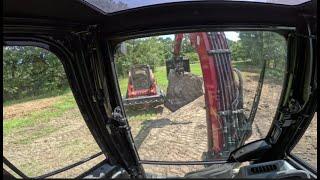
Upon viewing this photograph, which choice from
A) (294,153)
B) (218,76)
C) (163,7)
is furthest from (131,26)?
(294,153)

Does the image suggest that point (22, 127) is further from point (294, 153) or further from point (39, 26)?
point (294, 153)

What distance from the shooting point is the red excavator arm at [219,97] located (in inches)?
111

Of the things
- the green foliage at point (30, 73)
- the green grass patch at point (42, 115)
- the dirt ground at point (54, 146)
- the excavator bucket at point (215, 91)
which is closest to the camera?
the green foliage at point (30, 73)

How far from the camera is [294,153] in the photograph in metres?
2.91

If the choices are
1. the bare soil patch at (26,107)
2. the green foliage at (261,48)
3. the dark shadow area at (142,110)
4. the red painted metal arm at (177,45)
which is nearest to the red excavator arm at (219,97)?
the red painted metal arm at (177,45)

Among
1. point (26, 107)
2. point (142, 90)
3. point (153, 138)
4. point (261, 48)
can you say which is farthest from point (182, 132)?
point (26, 107)

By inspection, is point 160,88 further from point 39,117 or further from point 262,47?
point 39,117

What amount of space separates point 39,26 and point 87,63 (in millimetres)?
430

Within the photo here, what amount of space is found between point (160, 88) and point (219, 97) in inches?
19.1

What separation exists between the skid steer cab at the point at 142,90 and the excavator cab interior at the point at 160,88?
11mm

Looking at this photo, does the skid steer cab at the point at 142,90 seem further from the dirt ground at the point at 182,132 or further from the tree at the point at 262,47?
the tree at the point at 262,47

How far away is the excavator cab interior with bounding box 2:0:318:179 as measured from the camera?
2.39 meters

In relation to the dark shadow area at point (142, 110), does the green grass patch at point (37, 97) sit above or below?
above

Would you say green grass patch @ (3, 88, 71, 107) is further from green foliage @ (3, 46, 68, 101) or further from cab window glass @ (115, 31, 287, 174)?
cab window glass @ (115, 31, 287, 174)
